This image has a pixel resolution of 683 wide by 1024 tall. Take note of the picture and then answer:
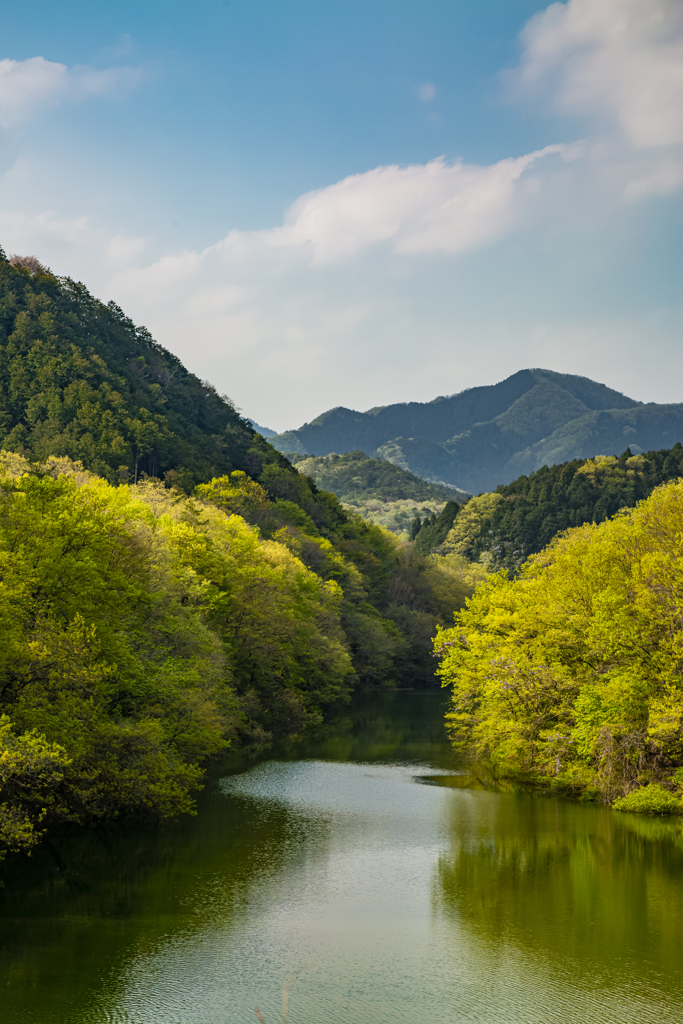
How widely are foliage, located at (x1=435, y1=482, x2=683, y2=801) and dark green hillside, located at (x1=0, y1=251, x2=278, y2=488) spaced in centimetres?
5982

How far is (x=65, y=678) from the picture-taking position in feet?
91.0

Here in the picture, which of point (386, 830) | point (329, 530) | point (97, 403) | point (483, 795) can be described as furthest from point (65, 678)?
point (329, 530)

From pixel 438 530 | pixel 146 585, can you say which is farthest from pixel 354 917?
pixel 438 530

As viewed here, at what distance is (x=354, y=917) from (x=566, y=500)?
14186cm

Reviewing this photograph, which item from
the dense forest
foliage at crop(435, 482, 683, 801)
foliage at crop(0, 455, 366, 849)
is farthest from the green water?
the dense forest

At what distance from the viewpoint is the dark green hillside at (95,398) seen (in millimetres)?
97812

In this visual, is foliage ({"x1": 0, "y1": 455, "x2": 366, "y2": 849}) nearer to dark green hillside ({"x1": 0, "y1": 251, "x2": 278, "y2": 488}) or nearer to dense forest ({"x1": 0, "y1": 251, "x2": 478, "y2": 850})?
dense forest ({"x1": 0, "y1": 251, "x2": 478, "y2": 850})

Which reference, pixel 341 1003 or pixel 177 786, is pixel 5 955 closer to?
pixel 341 1003

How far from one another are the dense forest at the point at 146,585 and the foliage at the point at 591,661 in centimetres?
1458

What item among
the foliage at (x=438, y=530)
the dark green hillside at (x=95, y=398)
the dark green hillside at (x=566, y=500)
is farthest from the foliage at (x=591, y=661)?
the foliage at (x=438, y=530)

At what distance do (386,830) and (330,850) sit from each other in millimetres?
3725

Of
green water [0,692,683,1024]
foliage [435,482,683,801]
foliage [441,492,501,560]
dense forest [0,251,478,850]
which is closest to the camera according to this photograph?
green water [0,692,683,1024]

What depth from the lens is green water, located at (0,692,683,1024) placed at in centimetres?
1883

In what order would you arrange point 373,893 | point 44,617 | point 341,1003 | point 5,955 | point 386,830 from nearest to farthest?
point 341,1003
point 5,955
point 373,893
point 44,617
point 386,830
